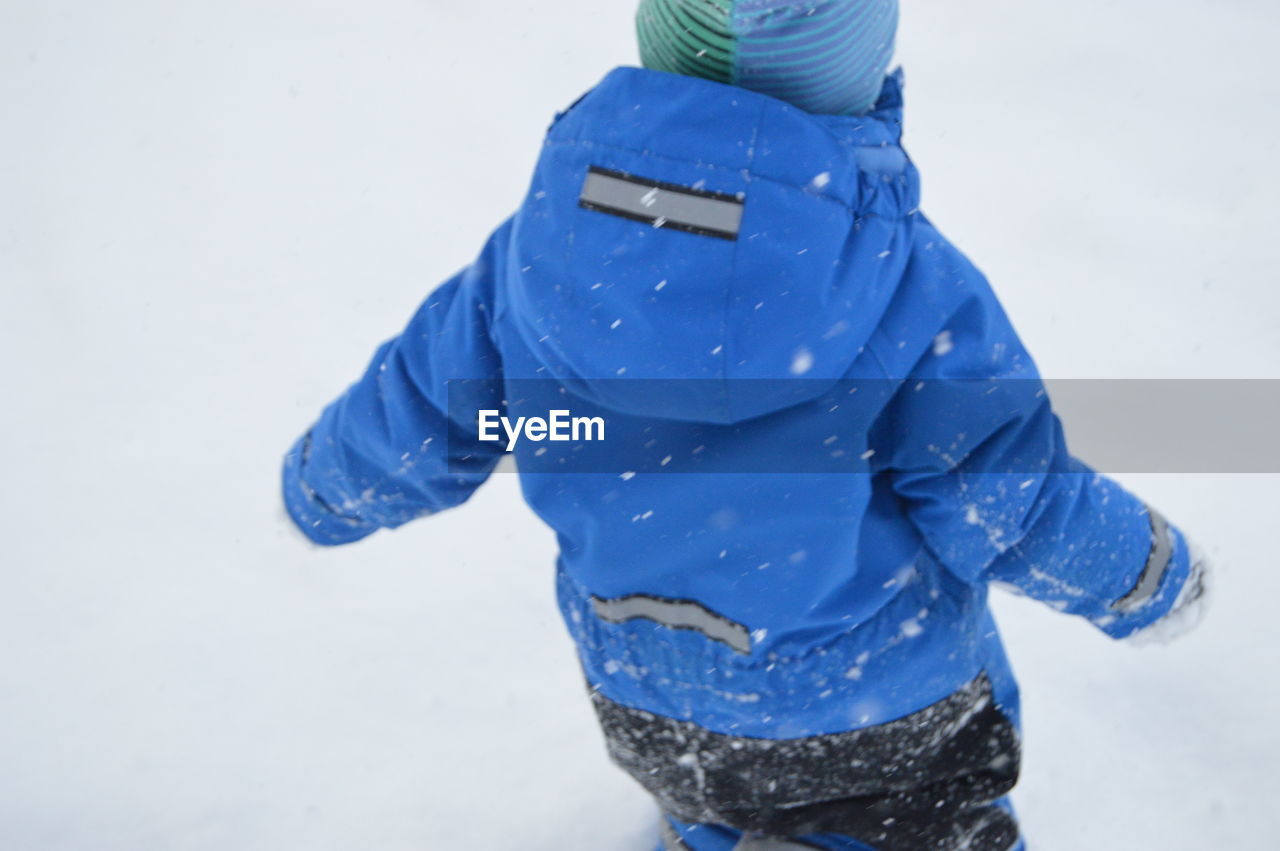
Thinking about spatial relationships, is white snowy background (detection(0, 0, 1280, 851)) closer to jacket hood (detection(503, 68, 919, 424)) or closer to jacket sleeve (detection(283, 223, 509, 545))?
jacket sleeve (detection(283, 223, 509, 545))

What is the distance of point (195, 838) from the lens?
1.68 m

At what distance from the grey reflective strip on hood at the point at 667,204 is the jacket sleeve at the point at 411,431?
0.90 feet

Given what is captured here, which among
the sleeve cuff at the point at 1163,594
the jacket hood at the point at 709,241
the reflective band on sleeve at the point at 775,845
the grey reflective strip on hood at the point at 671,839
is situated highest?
the jacket hood at the point at 709,241

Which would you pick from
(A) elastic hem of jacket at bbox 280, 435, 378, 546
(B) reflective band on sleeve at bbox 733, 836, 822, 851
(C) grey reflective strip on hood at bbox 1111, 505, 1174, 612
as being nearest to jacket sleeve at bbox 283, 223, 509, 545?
(A) elastic hem of jacket at bbox 280, 435, 378, 546

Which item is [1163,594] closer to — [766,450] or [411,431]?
[766,450]

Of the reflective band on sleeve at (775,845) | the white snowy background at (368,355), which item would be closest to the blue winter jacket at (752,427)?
the reflective band on sleeve at (775,845)

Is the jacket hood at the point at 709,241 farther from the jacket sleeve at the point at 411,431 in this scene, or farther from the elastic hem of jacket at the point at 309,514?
the elastic hem of jacket at the point at 309,514

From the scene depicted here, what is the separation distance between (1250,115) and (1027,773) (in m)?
1.98

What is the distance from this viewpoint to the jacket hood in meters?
0.77

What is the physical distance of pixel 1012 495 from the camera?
950 millimetres

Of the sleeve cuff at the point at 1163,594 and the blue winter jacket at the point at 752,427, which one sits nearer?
the blue winter jacket at the point at 752,427

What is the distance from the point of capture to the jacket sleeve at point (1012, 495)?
0.91m

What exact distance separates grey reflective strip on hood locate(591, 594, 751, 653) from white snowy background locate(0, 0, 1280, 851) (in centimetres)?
73

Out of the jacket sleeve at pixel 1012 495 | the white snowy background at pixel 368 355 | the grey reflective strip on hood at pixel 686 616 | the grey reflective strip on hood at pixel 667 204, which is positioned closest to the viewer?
the grey reflective strip on hood at pixel 667 204
